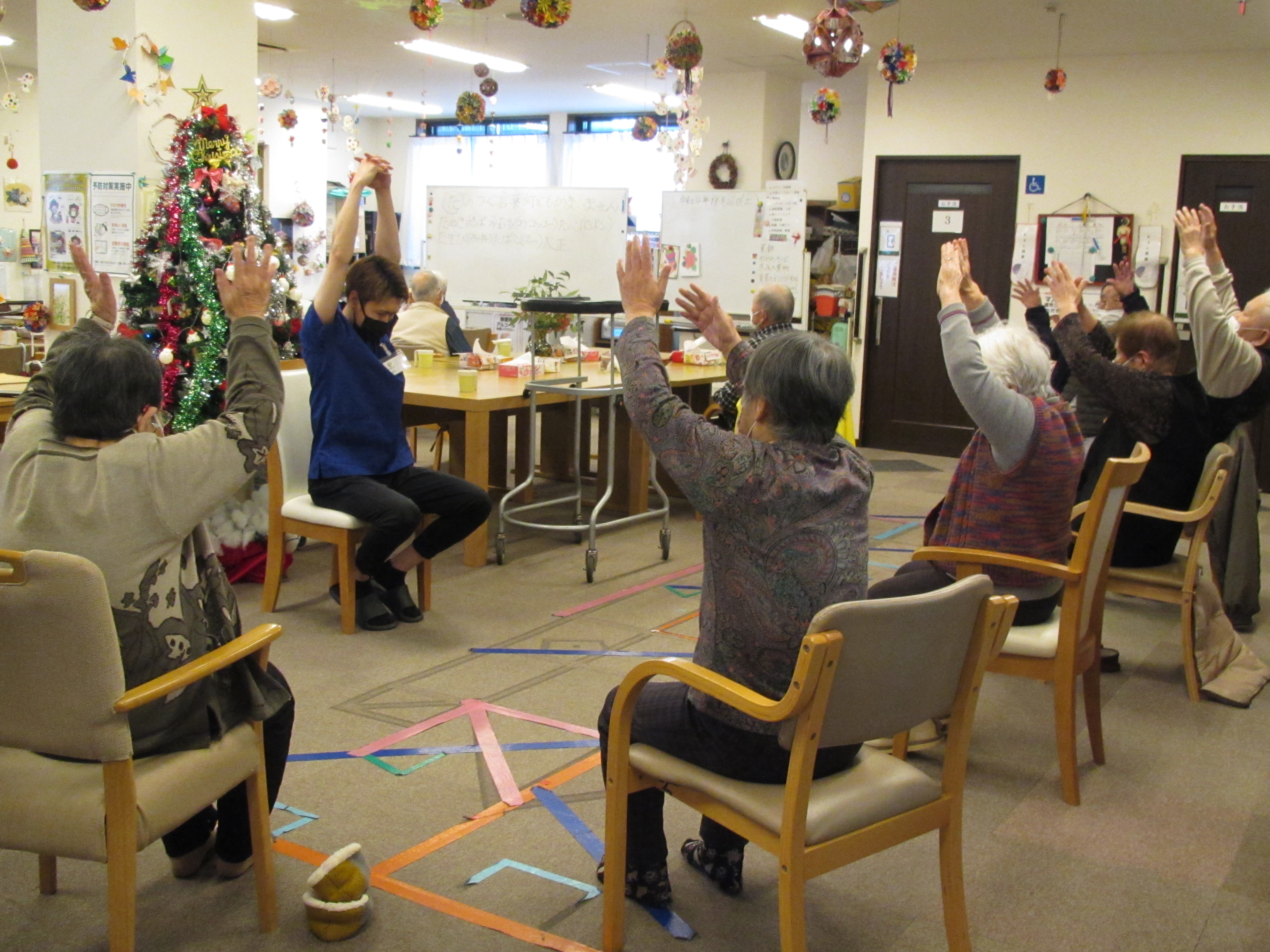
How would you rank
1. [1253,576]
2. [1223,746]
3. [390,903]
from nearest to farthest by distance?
[390,903], [1223,746], [1253,576]

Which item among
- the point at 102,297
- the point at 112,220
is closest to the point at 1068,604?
the point at 102,297

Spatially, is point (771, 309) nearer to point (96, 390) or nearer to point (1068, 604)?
point (1068, 604)

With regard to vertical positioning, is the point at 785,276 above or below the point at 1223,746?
above

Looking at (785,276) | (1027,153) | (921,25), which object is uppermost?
(921,25)

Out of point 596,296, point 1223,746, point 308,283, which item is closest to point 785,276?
point 596,296

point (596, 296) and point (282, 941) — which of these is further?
point (596, 296)

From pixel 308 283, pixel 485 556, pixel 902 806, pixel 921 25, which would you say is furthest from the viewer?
pixel 308 283

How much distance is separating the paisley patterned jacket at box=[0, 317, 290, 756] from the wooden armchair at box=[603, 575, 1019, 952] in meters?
0.71

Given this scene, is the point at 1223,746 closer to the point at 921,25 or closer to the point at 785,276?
the point at 921,25

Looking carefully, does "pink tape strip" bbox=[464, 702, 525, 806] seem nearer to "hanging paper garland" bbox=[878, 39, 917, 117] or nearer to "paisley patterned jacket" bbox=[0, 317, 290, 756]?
"paisley patterned jacket" bbox=[0, 317, 290, 756]

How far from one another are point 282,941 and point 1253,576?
11.7ft

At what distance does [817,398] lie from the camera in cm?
186

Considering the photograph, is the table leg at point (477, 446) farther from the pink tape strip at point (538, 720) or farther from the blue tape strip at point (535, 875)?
the blue tape strip at point (535, 875)

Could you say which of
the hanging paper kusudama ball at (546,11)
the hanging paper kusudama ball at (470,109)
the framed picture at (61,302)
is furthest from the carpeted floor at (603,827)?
the hanging paper kusudama ball at (470,109)
